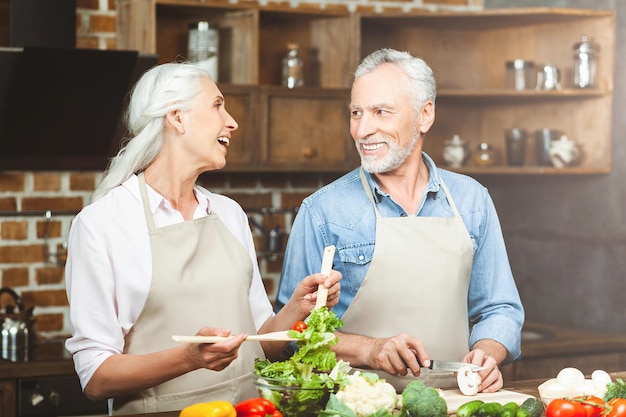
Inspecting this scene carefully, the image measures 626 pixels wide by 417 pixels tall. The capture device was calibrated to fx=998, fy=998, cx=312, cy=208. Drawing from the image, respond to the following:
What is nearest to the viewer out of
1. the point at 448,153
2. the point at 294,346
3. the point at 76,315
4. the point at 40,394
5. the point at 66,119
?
the point at 76,315

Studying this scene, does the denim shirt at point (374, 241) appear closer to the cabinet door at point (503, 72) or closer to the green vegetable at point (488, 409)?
the green vegetable at point (488, 409)

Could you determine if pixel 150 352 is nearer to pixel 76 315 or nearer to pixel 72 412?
pixel 76 315

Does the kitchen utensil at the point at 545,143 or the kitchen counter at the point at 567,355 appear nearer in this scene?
the kitchen counter at the point at 567,355

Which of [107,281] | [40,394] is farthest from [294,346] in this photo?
[40,394]

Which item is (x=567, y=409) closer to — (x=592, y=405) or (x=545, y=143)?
(x=592, y=405)

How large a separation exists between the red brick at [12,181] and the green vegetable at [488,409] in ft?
8.71

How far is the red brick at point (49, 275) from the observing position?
4258 mm

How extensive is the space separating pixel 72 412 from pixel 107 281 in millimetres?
→ 1470

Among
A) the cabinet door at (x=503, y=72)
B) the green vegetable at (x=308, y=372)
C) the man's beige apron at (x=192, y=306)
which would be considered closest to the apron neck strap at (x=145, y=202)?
the man's beige apron at (x=192, y=306)

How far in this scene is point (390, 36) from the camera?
15.7ft

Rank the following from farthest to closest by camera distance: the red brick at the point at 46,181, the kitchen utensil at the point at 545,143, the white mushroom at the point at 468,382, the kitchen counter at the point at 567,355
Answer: the kitchen utensil at the point at 545,143 < the red brick at the point at 46,181 < the kitchen counter at the point at 567,355 < the white mushroom at the point at 468,382

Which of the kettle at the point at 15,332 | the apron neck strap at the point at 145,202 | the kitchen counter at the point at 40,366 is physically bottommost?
the kitchen counter at the point at 40,366

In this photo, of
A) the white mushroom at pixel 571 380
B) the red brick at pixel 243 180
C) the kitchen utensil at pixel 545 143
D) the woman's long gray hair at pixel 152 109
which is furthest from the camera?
the red brick at pixel 243 180

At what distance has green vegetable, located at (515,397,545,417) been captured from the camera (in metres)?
2.22
